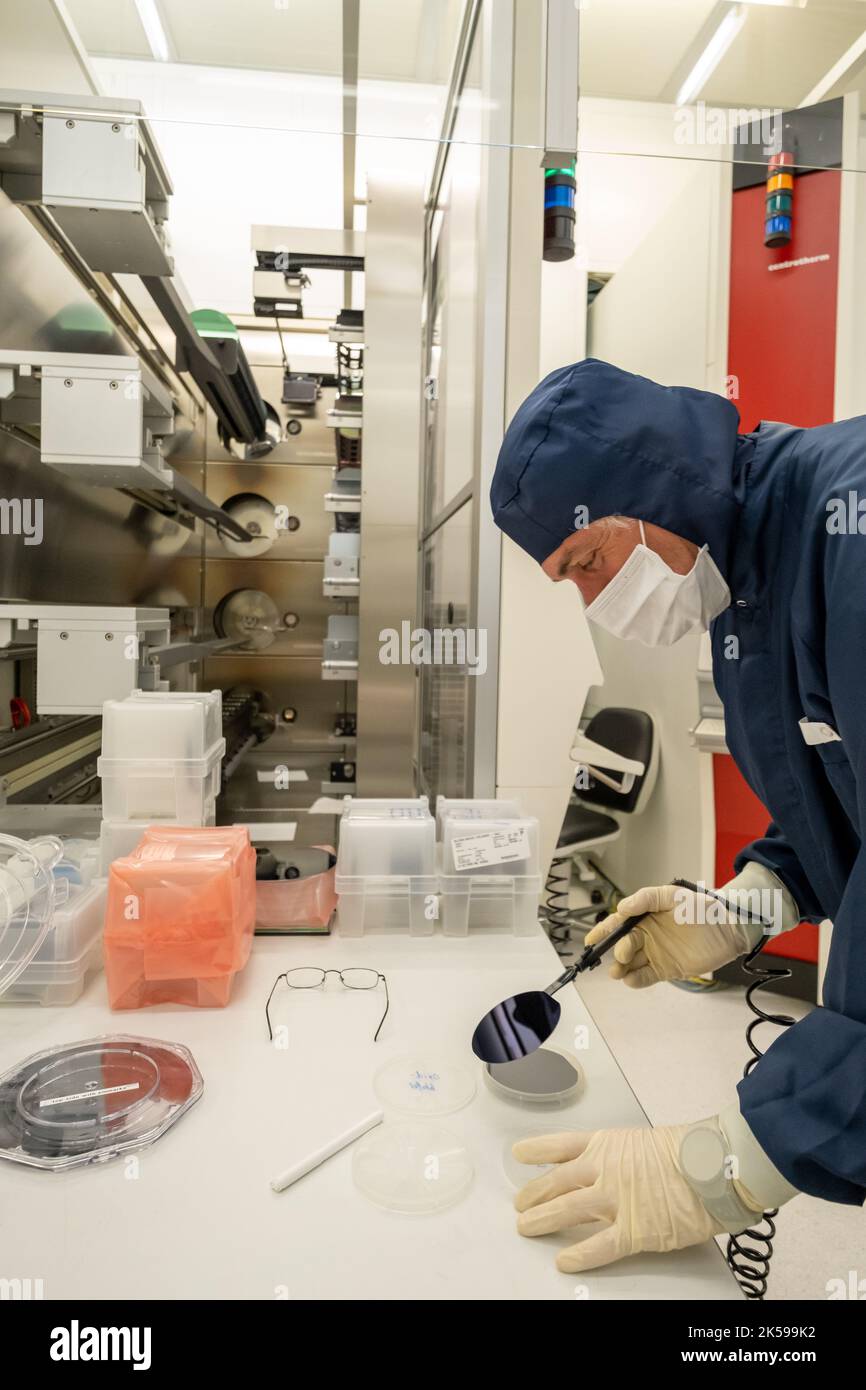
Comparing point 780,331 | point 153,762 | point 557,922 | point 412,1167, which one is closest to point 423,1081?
point 412,1167

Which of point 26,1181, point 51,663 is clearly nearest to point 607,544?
point 26,1181

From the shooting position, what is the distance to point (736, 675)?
1104 mm

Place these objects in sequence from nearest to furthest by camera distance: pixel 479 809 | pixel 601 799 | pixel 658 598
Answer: pixel 658 598 → pixel 479 809 → pixel 601 799

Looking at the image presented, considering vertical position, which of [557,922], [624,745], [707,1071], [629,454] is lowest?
[707,1071]

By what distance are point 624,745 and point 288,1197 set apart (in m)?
2.57

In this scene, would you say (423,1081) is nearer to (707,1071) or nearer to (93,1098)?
(93,1098)

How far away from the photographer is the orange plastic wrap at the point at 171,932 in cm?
109

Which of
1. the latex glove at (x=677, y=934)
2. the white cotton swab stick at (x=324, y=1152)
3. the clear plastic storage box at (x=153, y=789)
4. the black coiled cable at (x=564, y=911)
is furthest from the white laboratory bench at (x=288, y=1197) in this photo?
the black coiled cable at (x=564, y=911)

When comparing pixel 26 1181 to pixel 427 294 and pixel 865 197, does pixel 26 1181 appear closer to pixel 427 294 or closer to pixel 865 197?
pixel 865 197

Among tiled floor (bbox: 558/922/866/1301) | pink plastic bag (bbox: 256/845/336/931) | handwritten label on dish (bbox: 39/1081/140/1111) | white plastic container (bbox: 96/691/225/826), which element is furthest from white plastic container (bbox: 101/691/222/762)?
tiled floor (bbox: 558/922/866/1301)

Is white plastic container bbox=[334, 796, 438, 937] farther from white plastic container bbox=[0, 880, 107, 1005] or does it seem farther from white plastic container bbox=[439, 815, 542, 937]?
white plastic container bbox=[0, 880, 107, 1005]

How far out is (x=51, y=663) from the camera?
180 centimetres

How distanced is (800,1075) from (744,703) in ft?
1.68

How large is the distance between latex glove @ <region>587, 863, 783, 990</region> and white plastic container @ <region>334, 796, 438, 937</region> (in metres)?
0.35
